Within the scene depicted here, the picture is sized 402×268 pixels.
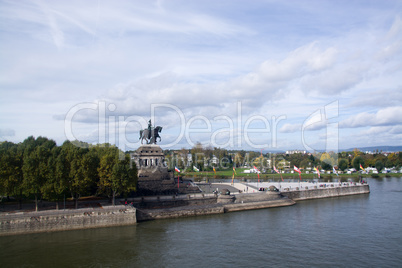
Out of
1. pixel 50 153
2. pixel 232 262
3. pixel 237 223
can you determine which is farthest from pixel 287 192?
pixel 50 153

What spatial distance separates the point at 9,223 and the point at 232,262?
2083 cm

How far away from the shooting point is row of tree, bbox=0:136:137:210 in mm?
31969

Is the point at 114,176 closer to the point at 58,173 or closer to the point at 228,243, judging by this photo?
the point at 58,173

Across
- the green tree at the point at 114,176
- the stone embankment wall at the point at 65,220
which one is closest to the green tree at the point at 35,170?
the stone embankment wall at the point at 65,220

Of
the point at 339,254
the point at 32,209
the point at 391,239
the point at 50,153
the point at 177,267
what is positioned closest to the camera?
the point at 177,267

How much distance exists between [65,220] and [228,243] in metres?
16.2

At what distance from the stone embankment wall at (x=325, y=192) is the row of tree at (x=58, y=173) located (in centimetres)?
2460

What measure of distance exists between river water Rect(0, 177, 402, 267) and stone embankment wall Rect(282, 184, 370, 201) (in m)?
10.0

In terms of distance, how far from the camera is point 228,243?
2720cm

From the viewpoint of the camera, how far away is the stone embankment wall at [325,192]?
47.8 metres

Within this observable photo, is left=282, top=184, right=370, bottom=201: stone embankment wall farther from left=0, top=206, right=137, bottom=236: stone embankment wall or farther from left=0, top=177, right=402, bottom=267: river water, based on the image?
left=0, top=206, right=137, bottom=236: stone embankment wall

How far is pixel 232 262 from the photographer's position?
2308cm

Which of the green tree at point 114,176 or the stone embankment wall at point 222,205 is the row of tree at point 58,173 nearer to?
the green tree at point 114,176

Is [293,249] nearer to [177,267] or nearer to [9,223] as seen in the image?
[177,267]
